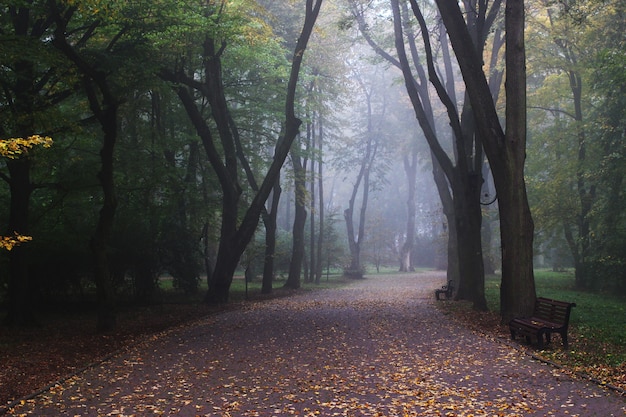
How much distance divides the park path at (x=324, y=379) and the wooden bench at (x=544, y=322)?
51 centimetres

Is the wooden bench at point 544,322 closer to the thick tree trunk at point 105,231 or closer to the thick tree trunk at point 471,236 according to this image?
the thick tree trunk at point 471,236

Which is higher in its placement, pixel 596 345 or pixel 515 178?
pixel 515 178

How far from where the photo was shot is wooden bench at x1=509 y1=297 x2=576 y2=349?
345 inches

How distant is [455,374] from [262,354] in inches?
126

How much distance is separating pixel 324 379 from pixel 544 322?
4298mm

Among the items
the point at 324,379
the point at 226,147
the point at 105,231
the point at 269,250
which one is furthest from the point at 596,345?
the point at 269,250

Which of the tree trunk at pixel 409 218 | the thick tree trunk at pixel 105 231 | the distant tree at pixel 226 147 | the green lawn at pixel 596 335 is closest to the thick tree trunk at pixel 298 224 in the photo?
the distant tree at pixel 226 147

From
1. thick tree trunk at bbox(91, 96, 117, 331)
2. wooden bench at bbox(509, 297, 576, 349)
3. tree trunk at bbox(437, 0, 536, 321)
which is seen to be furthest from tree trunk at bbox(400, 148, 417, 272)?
wooden bench at bbox(509, 297, 576, 349)

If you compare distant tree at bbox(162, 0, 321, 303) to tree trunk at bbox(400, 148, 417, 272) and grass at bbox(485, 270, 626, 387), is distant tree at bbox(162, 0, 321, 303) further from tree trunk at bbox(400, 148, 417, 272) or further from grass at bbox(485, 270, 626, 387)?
tree trunk at bbox(400, 148, 417, 272)

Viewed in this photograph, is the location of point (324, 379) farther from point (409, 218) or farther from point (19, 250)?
point (409, 218)

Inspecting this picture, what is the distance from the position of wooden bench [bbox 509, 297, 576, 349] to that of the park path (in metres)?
0.51

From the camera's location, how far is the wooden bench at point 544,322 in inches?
345

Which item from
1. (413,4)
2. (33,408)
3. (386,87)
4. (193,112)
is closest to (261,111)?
(193,112)

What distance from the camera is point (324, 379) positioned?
717 centimetres
